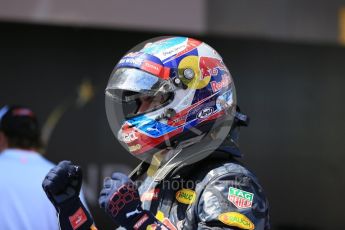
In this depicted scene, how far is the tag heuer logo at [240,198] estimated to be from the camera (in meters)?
1.79

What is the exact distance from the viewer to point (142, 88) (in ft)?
6.60

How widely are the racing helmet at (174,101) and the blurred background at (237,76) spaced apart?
8.88 ft

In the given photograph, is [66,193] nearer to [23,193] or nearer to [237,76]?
[23,193]

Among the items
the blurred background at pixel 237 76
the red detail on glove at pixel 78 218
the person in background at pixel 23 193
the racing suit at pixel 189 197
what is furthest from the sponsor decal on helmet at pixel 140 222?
the blurred background at pixel 237 76

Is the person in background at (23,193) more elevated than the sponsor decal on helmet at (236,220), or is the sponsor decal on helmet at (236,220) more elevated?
the sponsor decal on helmet at (236,220)

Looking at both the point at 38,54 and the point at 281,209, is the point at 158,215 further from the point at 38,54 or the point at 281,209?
the point at 281,209

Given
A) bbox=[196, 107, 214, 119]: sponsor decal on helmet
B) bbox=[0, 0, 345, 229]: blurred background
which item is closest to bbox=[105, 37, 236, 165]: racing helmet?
bbox=[196, 107, 214, 119]: sponsor decal on helmet

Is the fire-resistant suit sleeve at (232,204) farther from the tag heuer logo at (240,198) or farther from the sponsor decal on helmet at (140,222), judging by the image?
the sponsor decal on helmet at (140,222)

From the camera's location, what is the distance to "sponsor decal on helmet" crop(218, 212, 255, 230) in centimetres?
175

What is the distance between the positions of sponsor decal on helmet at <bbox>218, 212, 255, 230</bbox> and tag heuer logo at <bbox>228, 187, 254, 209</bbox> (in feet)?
0.10

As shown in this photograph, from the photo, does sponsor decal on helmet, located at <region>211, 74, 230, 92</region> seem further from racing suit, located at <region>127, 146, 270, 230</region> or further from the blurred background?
the blurred background

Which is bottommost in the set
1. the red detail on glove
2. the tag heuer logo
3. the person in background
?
the person in background

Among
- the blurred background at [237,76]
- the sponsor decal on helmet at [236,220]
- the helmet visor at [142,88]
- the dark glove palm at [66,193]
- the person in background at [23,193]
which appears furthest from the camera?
the blurred background at [237,76]

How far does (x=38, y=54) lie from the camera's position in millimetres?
4703
